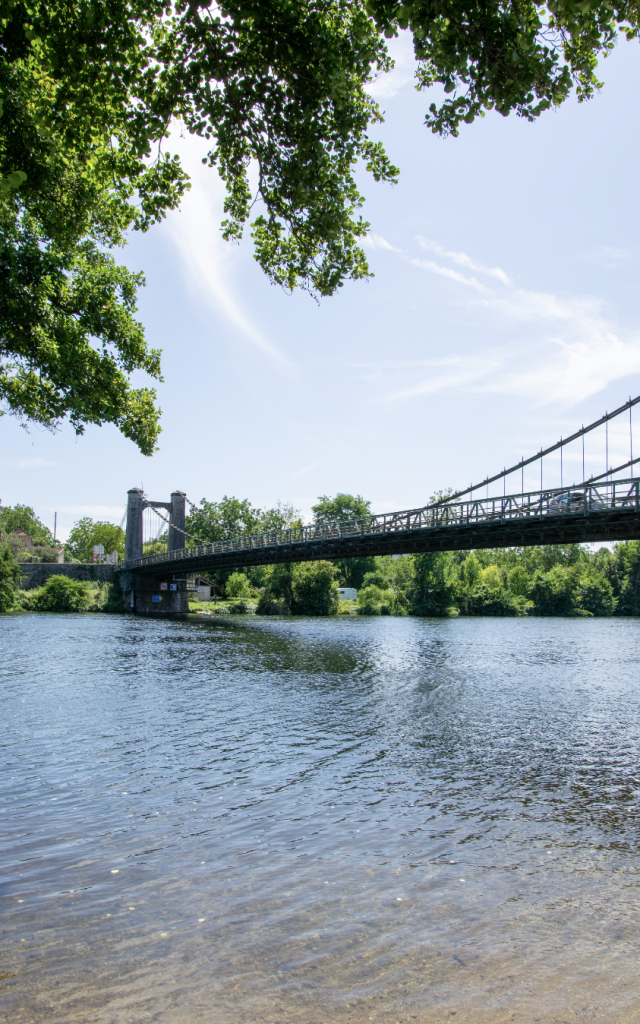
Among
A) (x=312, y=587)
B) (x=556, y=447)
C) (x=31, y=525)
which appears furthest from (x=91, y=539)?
(x=556, y=447)

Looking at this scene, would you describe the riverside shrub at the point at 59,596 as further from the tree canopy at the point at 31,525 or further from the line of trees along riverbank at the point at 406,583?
the tree canopy at the point at 31,525

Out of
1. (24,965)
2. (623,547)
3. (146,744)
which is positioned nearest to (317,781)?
(146,744)

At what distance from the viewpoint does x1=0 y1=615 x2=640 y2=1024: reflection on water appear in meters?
4.46

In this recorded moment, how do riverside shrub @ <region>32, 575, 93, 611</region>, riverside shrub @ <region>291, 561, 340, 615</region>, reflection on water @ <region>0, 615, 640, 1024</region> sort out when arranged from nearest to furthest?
reflection on water @ <region>0, 615, 640, 1024</region>, riverside shrub @ <region>32, 575, 93, 611</region>, riverside shrub @ <region>291, 561, 340, 615</region>

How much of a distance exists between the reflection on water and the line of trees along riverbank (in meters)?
47.4

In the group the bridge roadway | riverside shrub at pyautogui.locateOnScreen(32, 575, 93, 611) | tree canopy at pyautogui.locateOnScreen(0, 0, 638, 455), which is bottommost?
riverside shrub at pyautogui.locateOnScreen(32, 575, 93, 611)

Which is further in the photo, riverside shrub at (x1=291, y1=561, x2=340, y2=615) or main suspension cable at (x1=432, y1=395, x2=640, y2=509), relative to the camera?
riverside shrub at (x1=291, y1=561, x2=340, y2=615)

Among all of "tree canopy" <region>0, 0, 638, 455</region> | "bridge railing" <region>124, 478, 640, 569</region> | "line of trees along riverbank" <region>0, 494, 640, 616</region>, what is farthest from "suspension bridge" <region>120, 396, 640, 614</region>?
"tree canopy" <region>0, 0, 638, 455</region>

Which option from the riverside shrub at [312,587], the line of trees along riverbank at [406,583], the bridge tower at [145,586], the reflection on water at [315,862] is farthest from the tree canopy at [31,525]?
the reflection on water at [315,862]

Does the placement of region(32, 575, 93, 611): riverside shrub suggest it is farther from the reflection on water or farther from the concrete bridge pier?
the reflection on water

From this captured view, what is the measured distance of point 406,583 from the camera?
79.3 m

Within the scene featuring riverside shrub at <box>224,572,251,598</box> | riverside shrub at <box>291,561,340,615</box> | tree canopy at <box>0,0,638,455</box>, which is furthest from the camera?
riverside shrub at <box>224,572,251,598</box>

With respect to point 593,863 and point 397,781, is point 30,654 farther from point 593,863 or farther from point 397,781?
point 593,863

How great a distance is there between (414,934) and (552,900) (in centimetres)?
161
